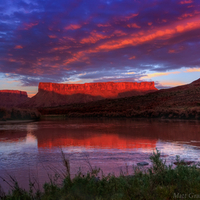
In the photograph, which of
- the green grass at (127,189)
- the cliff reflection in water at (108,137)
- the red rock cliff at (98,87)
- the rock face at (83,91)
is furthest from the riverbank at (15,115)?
the red rock cliff at (98,87)

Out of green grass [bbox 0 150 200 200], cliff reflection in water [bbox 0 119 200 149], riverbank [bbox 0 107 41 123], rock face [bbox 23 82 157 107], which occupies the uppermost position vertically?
rock face [bbox 23 82 157 107]

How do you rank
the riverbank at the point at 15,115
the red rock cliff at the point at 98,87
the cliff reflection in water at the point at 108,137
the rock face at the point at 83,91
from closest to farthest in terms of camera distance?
the cliff reflection in water at the point at 108,137 → the riverbank at the point at 15,115 → the rock face at the point at 83,91 → the red rock cliff at the point at 98,87

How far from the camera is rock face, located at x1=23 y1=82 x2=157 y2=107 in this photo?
128 m

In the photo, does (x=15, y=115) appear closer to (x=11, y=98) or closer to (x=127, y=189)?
(x=127, y=189)

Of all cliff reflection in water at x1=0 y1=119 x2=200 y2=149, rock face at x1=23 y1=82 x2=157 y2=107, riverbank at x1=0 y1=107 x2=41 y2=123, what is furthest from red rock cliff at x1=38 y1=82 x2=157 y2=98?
cliff reflection in water at x1=0 y1=119 x2=200 y2=149

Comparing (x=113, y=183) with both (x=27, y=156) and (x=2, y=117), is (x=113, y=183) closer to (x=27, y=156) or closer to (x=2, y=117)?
(x=27, y=156)

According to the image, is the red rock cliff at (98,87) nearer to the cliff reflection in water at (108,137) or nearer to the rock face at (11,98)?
the rock face at (11,98)

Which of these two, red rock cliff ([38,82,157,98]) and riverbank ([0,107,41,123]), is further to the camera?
red rock cliff ([38,82,157,98])

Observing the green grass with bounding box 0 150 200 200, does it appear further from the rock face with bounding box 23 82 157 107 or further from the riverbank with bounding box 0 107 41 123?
the rock face with bounding box 23 82 157 107

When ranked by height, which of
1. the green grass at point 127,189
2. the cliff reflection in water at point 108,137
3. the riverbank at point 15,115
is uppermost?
the riverbank at point 15,115

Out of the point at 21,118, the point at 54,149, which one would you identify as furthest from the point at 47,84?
the point at 54,149

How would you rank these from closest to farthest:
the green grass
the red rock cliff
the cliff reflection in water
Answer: the green grass < the cliff reflection in water < the red rock cliff

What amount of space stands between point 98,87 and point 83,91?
10102mm

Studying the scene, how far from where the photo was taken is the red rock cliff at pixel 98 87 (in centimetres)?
13750
